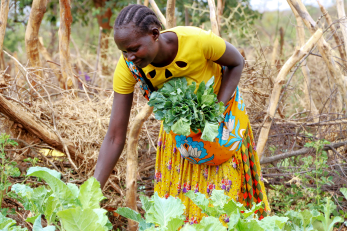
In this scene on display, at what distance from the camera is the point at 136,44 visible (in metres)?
1.38

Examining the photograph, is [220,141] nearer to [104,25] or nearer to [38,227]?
[38,227]

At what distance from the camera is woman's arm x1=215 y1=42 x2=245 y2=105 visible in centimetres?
173

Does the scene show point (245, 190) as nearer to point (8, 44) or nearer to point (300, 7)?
point (300, 7)

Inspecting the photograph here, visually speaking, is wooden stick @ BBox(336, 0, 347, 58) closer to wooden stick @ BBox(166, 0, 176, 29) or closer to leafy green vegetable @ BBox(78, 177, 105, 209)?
wooden stick @ BBox(166, 0, 176, 29)

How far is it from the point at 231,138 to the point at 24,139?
68.8 inches

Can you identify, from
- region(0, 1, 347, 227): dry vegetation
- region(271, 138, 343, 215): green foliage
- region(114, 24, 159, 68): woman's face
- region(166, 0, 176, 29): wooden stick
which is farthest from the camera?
region(271, 138, 343, 215): green foliage

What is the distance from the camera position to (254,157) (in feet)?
6.81

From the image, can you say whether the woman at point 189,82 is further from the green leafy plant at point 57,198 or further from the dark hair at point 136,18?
A: the green leafy plant at point 57,198

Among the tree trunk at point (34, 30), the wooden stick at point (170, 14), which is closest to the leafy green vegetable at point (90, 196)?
the wooden stick at point (170, 14)

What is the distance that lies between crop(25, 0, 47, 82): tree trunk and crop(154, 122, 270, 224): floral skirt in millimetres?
1501

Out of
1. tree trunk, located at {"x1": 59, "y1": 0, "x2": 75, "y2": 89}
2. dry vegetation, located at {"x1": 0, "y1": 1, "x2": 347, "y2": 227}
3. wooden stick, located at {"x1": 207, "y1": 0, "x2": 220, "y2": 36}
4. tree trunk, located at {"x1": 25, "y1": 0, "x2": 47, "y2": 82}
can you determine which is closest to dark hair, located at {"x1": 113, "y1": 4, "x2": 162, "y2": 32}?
wooden stick, located at {"x1": 207, "y1": 0, "x2": 220, "y2": 36}

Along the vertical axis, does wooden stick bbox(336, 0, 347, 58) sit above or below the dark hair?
above

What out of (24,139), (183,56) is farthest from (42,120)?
(183,56)

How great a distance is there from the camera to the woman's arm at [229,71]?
173 centimetres
